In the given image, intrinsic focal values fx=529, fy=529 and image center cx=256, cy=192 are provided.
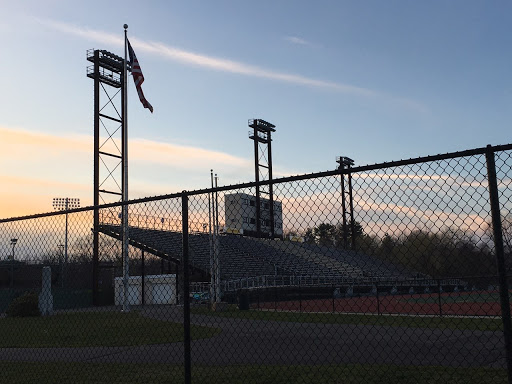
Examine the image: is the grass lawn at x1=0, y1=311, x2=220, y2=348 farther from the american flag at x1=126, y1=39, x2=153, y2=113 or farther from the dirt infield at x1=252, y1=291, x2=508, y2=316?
the american flag at x1=126, y1=39, x2=153, y2=113

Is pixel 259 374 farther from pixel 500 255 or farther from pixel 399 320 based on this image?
pixel 399 320

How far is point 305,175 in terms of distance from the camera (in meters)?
5.39

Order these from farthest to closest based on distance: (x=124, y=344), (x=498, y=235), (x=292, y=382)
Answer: (x=124, y=344), (x=292, y=382), (x=498, y=235)

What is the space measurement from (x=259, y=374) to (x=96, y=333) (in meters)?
10.5

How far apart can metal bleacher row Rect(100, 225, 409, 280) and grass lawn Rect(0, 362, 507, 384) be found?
90.3 feet

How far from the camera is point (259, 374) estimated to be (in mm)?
8969

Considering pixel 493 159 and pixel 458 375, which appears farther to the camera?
pixel 458 375

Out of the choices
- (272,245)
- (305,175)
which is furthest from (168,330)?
(272,245)

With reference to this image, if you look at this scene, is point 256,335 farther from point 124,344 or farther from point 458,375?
point 458,375

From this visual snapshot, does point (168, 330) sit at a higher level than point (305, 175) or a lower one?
lower

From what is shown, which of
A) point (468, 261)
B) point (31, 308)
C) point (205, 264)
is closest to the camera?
point (468, 261)

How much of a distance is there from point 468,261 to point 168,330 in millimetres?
12806

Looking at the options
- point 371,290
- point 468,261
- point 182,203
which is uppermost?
point 182,203

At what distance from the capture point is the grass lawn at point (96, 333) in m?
15.8
